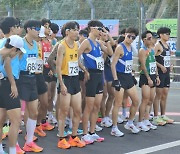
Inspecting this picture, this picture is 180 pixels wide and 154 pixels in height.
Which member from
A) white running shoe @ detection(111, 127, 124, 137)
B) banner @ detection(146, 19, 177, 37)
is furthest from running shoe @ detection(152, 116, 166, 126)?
banner @ detection(146, 19, 177, 37)

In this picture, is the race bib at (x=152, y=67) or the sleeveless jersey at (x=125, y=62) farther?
the race bib at (x=152, y=67)

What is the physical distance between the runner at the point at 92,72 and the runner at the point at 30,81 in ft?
2.71

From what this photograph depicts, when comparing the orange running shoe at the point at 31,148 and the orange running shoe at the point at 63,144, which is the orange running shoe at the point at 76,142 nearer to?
the orange running shoe at the point at 63,144

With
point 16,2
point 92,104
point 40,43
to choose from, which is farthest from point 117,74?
point 16,2

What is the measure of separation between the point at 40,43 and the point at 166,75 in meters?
2.71

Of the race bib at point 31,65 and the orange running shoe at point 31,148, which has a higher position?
the race bib at point 31,65

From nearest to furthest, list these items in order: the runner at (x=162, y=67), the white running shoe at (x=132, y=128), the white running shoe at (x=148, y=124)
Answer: the white running shoe at (x=132, y=128) < the white running shoe at (x=148, y=124) < the runner at (x=162, y=67)

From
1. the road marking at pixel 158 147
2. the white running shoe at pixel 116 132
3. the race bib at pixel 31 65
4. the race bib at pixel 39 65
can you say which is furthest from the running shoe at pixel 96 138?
the race bib at pixel 31 65

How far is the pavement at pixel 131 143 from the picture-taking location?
22.5 feet

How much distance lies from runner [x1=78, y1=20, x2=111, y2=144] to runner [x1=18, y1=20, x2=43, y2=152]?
0.83 metres

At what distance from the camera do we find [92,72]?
729 centimetres

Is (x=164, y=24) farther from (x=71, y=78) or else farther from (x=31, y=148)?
(x=31, y=148)

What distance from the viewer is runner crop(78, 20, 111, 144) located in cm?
720

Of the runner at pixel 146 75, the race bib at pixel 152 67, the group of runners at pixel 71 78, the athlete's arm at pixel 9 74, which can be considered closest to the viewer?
the athlete's arm at pixel 9 74
